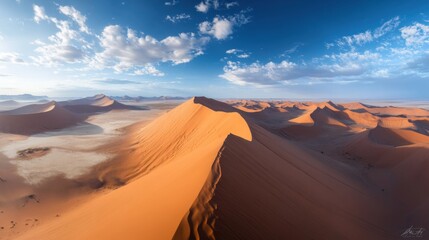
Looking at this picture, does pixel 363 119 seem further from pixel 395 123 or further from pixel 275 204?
pixel 275 204

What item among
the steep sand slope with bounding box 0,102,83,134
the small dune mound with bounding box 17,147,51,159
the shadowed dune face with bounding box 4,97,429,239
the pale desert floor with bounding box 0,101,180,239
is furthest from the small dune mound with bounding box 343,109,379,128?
the steep sand slope with bounding box 0,102,83,134

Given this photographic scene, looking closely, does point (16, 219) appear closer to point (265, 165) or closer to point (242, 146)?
point (242, 146)

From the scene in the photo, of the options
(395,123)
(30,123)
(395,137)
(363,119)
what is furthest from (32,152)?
(395,123)

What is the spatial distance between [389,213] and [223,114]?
8927 mm

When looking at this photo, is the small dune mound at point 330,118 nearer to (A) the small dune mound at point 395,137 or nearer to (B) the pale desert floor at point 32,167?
(A) the small dune mound at point 395,137

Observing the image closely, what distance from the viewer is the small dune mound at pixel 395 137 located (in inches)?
635

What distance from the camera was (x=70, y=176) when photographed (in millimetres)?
10180

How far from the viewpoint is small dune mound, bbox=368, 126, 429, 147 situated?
16.1 metres

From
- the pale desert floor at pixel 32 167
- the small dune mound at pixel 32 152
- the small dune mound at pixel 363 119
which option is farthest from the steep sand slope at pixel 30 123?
the small dune mound at pixel 363 119

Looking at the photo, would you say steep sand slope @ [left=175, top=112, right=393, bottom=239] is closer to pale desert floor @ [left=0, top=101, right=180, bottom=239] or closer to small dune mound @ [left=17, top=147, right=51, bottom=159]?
pale desert floor @ [left=0, top=101, right=180, bottom=239]

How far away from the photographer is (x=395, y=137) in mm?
17094

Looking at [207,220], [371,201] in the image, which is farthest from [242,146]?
[371,201]

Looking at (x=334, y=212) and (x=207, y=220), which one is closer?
(x=207, y=220)

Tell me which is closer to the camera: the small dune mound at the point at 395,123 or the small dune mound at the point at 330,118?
the small dune mound at the point at 330,118
